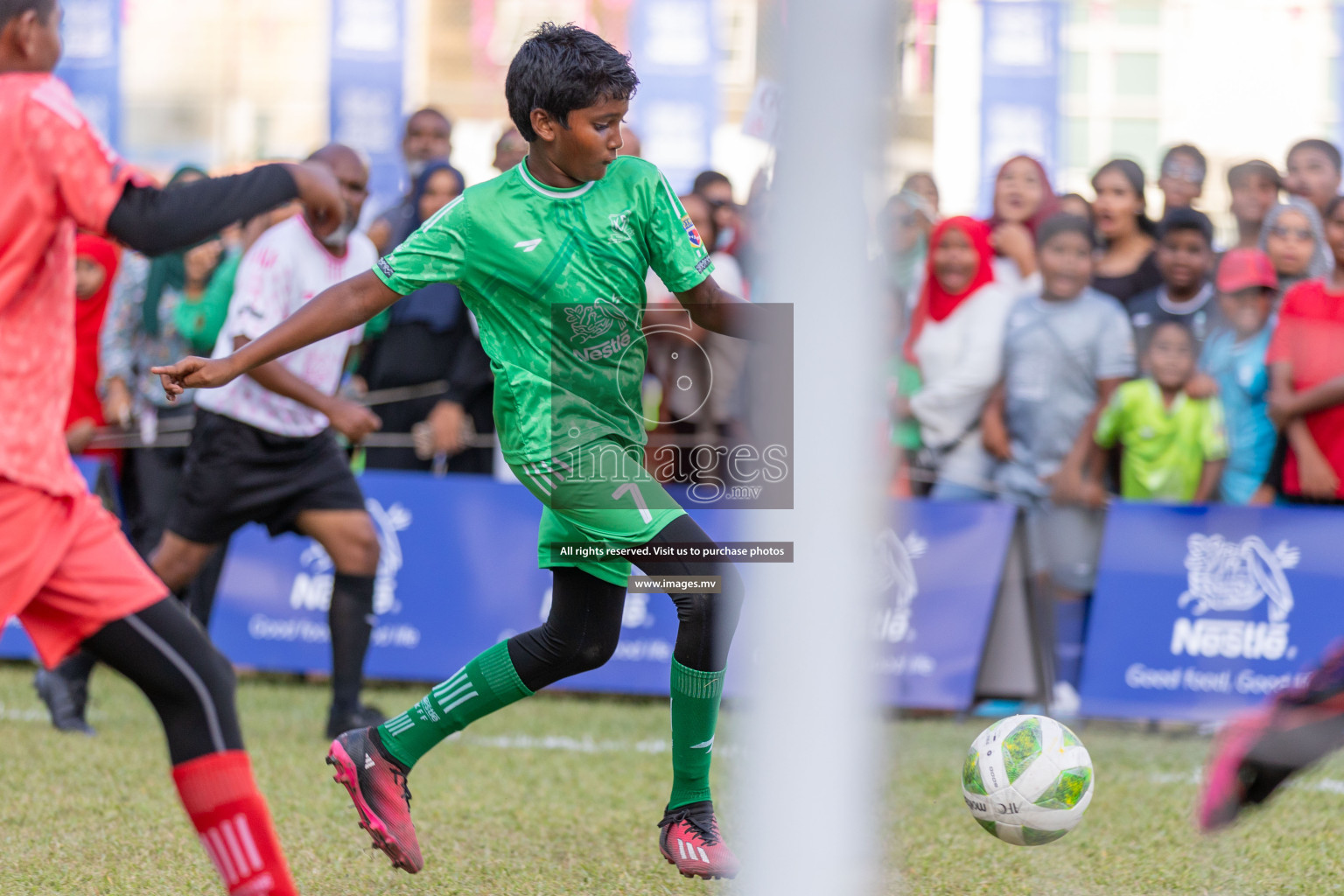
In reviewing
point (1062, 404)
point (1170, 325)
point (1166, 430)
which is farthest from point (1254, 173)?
point (1062, 404)

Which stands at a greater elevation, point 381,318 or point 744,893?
point 381,318

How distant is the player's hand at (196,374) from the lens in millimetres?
3104

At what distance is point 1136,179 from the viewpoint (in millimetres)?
7012

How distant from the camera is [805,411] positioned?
1.57m

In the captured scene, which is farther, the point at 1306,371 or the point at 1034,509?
the point at 1034,509

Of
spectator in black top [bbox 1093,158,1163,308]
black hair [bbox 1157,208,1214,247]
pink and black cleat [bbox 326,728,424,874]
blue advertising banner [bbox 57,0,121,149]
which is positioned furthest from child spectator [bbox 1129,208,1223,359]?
blue advertising banner [bbox 57,0,121,149]

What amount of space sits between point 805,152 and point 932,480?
18.6 feet

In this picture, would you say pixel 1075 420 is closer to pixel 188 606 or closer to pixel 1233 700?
pixel 1233 700

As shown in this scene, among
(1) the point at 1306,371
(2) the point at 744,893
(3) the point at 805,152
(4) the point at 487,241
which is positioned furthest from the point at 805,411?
(1) the point at 1306,371

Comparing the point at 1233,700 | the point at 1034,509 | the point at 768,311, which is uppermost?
the point at 768,311

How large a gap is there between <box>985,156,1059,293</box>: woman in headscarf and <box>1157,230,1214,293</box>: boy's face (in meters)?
0.66

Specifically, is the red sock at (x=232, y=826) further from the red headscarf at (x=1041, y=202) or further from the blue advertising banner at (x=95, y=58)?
the blue advertising banner at (x=95, y=58)

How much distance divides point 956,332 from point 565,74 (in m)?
3.67

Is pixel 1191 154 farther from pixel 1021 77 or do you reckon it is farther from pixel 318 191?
pixel 318 191
